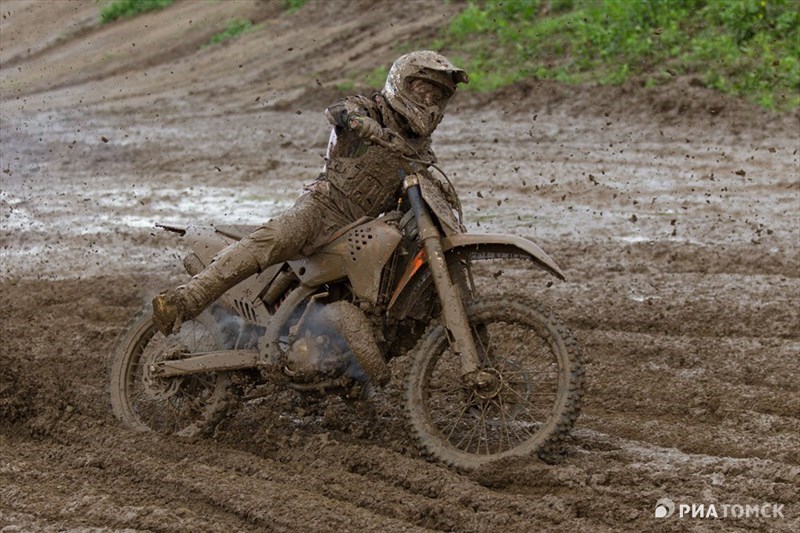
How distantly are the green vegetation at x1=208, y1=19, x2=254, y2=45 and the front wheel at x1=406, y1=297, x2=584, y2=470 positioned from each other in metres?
16.5

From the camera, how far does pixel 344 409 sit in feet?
21.4

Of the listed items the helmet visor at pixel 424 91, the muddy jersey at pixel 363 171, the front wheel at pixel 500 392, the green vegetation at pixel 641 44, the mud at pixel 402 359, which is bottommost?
the mud at pixel 402 359

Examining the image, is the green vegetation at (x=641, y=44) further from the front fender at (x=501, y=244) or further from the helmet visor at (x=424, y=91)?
the front fender at (x=501, y=244)

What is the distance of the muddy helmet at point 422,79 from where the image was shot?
5.80m

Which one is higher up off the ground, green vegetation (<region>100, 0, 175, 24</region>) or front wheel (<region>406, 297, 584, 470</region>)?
green vegetation (<region>100, 0, 175, 24</region>)

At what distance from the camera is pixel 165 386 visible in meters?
Result: 6.43

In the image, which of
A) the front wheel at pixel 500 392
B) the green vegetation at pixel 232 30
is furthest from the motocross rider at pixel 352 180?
the green vegetation at pixel 232 30

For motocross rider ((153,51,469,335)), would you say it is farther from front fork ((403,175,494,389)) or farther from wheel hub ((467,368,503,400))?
wheel hub ((467,368,503,400))

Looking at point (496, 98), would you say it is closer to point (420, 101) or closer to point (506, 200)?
point (506, 200)


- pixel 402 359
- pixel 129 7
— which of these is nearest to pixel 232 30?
pixel 129 7

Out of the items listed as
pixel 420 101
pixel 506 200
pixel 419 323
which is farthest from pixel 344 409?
pixel 506 200

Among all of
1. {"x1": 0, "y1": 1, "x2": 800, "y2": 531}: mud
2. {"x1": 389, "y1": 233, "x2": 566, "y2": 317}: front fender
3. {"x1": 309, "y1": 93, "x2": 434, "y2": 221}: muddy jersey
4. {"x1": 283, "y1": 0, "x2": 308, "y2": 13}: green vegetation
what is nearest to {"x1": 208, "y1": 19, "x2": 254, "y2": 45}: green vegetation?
{"x1": 283, "y1": 0, "x2": 308, "y2": 13}: green vegetation

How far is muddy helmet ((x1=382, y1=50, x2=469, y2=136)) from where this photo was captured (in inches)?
228

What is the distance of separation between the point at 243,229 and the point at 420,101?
4.36 ft
